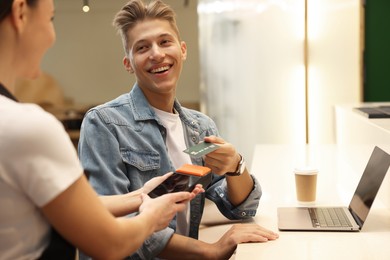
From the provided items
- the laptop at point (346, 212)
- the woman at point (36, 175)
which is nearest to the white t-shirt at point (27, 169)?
the woman at point (36, 175)

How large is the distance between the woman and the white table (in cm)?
46

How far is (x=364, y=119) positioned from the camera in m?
2.16

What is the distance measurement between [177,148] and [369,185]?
576 mm

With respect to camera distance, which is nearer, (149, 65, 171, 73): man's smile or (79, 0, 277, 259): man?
(79, 0, 277, 259): man

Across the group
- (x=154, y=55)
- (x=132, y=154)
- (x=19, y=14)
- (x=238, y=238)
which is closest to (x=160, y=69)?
(x=154, y=55)

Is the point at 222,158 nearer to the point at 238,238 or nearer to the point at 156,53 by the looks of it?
the point at 238,238

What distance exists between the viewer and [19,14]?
916mm

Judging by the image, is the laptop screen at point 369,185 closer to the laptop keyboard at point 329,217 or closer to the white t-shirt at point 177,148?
the laptop keyboard at point 329,217

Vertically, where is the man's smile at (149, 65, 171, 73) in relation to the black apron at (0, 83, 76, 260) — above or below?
above

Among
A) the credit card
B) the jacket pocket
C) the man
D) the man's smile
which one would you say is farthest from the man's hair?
the credit card

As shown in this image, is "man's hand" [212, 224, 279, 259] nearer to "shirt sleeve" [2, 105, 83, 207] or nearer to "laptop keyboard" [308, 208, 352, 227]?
"laptop keyboard" [308, 208, 352, 227]

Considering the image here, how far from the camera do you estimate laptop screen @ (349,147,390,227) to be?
151cm

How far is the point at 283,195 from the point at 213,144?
538 mm

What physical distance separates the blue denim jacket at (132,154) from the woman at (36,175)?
53 cm
